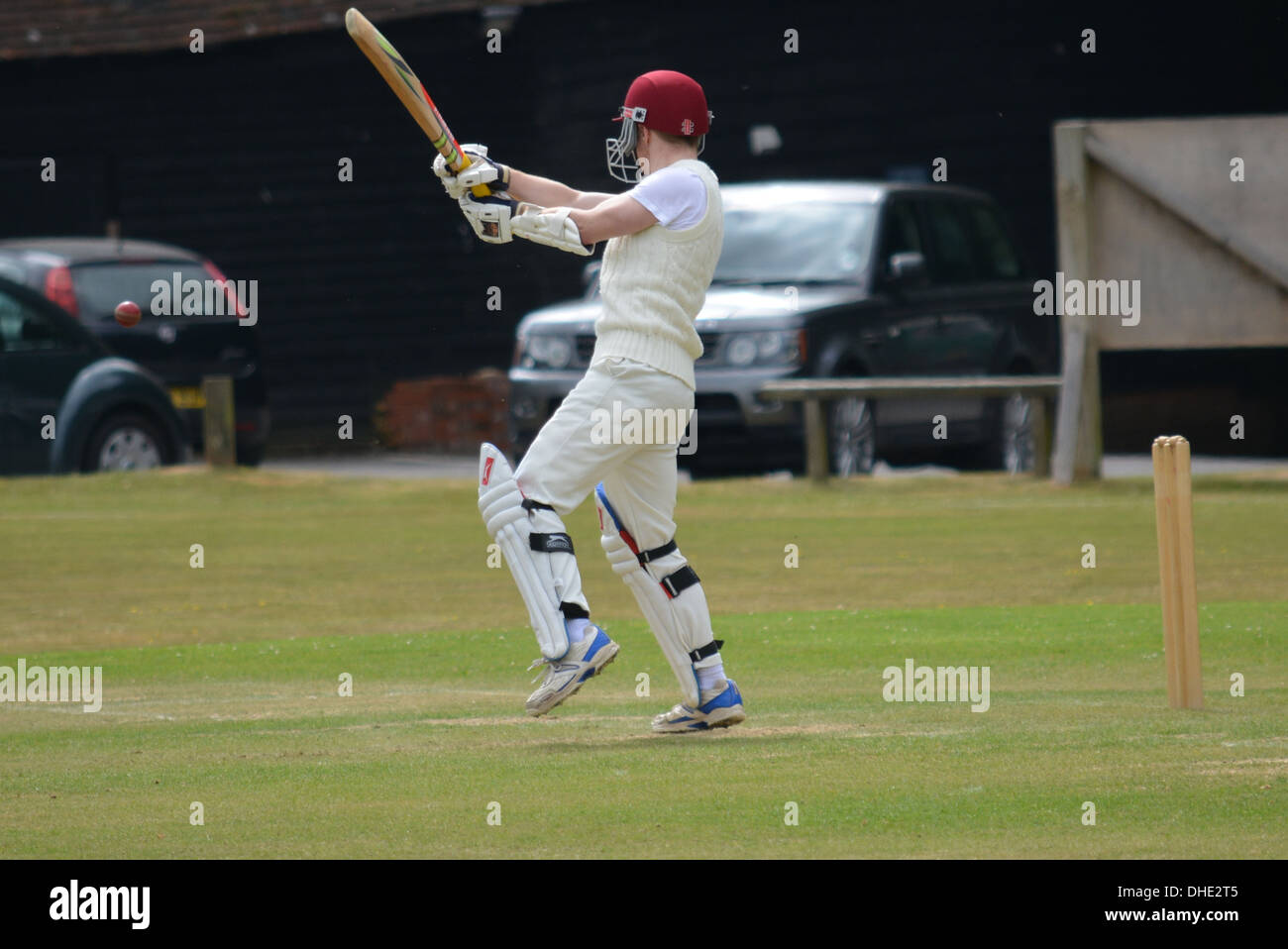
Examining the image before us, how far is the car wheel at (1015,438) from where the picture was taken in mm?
18453

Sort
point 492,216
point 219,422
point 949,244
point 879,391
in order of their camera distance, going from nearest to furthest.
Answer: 1. point 492,216
2. point 879,391
3. point 949,244
4. point 219,422

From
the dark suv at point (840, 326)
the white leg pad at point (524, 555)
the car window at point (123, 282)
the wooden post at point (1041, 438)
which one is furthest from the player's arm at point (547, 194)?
the car window at point (123, 282)

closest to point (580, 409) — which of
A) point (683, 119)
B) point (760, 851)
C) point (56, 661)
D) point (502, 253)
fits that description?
point (683, 119)

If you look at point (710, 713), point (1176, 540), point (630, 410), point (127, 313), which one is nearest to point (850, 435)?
point (127, 313)

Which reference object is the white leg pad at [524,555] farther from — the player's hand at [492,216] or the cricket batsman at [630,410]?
the player's hand at [492,216]

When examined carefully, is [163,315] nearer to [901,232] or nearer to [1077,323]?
[901,232]

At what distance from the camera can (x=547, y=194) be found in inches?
309

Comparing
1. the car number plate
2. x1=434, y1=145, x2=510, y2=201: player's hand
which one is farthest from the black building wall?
x1=434, y1=145, x2=510, y2=201: player's hand

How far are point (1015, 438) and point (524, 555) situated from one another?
462 inches

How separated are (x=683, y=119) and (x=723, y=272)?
10.0 metres

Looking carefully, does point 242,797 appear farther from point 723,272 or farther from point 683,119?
point 723,272

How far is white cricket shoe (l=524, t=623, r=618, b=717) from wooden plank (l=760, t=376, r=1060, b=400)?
9.26 metres

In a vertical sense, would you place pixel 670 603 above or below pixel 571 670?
above

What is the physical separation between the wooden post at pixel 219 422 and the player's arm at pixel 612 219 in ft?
38.5
